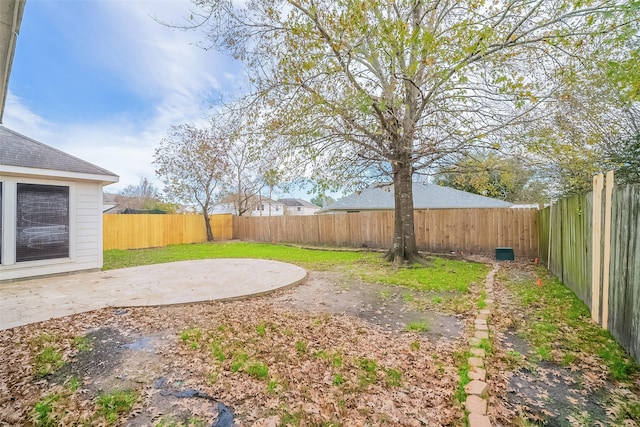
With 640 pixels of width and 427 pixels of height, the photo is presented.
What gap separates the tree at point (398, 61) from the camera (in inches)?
184

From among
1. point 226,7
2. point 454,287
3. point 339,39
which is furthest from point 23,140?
point 454,287

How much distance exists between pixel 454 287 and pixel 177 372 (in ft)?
15.5

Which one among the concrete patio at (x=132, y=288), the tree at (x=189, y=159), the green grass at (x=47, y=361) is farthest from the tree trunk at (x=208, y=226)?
the green grass at (x=47, y=361)

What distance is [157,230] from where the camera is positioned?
14469 mm

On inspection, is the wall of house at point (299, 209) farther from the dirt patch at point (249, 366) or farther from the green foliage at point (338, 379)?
the green foliage at point (338, 379)

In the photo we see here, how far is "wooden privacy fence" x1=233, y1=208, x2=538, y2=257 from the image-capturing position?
29.8 feet

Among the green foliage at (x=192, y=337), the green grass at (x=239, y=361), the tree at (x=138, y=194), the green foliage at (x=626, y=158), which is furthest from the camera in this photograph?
the tree at (x=138, y=194)

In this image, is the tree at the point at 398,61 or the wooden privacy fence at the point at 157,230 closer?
the tree at the point at 398,61

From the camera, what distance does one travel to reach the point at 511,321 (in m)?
3.70

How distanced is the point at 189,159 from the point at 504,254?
1513 cm

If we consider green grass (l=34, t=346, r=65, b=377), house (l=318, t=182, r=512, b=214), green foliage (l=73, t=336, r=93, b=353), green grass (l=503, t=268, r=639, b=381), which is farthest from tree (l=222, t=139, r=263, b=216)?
green grass (l=503, t=268, r=639, b=381)

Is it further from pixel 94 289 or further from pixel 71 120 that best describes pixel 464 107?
pixel 71 120

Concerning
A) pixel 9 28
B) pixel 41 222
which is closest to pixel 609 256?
pixel 9 28

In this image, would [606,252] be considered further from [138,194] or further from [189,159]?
[138,194]
